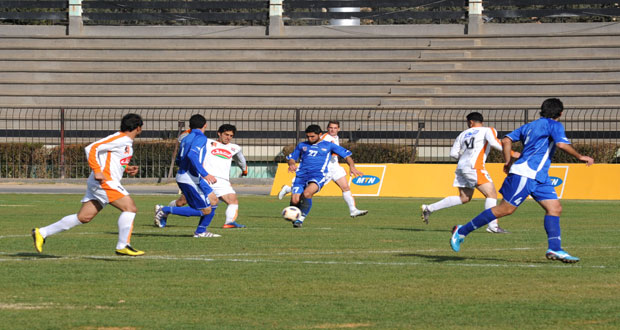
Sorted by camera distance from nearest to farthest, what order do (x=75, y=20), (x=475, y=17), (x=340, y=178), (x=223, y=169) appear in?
1. (x=223, y=169)
2. (x=340, y=178)
3. (x=475, y=17)
4. (x=75, y=20)

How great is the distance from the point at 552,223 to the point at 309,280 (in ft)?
9.30

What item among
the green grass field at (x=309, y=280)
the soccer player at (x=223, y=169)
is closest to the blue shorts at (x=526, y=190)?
the green grass field at (x=309, y=280)

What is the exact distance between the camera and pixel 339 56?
133 feet

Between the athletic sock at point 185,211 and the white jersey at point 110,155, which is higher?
the white jersey at point 110,155

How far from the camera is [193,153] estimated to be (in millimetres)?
14133

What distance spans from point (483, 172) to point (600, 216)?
4159 mm

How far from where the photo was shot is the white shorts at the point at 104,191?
11047mm

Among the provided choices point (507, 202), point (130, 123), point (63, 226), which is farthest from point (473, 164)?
point (63, 226)

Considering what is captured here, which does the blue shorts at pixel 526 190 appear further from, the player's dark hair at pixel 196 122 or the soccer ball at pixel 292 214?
the soccer ball at pixel 292 214

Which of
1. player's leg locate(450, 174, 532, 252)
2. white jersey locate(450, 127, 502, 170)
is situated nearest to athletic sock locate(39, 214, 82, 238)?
player's leg locate(450, 174, 532, 252)

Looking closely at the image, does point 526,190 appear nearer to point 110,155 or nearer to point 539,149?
point 539,149

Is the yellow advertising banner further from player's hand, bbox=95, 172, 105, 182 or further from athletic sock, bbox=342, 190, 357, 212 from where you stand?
player's hand, bbox=95, 172, 105, 182

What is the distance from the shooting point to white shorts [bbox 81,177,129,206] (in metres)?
11.0

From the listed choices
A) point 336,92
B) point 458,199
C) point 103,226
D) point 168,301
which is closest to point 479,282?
point 168,301
